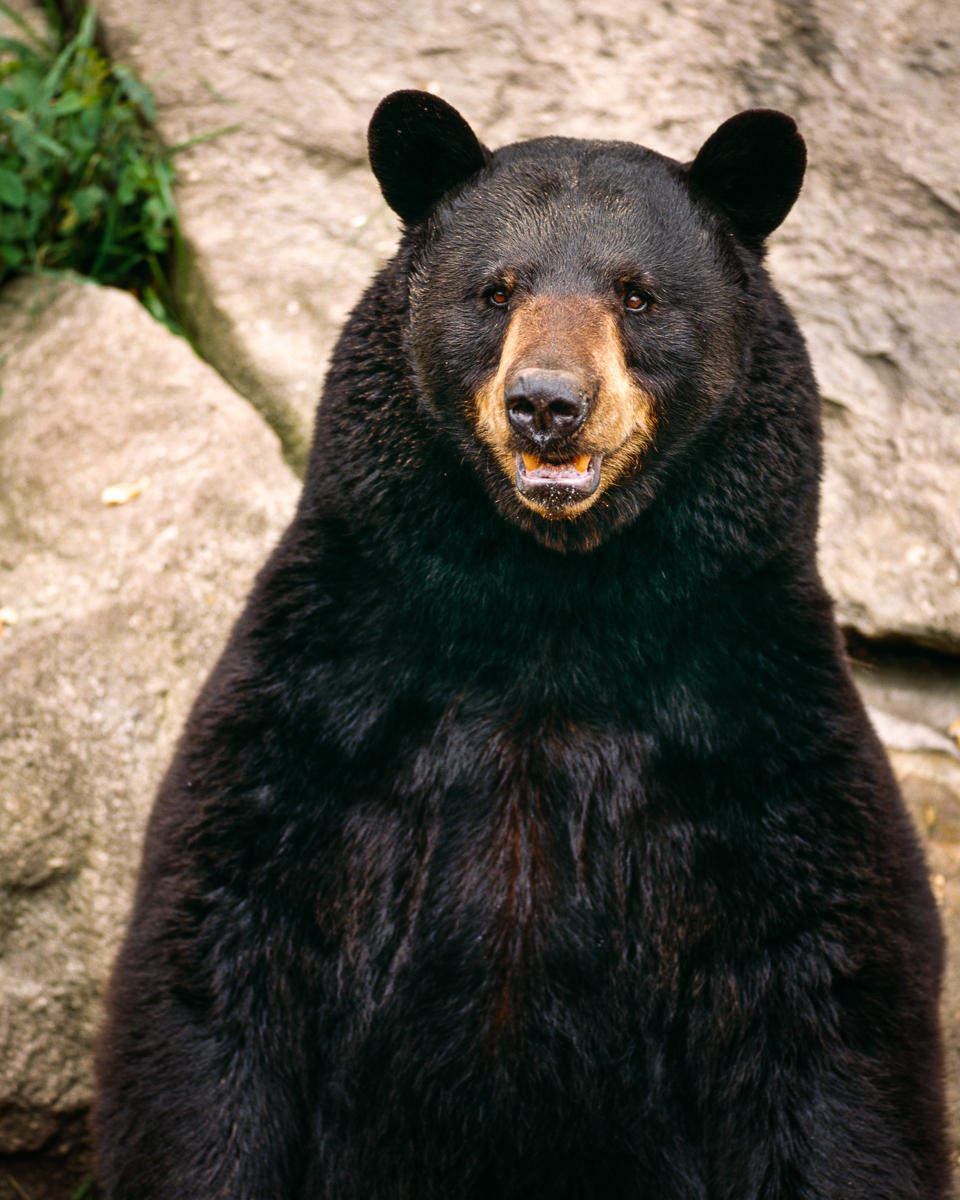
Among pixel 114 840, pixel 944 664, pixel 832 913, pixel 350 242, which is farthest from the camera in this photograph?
pixel 350 242

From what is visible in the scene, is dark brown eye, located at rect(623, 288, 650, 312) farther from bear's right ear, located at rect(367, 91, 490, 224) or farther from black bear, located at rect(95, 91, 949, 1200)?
bear's right ear, located at rect(367, 91, 490, 224)

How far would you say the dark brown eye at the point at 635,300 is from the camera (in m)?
3.53

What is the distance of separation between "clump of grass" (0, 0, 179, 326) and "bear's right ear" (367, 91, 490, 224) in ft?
8.55

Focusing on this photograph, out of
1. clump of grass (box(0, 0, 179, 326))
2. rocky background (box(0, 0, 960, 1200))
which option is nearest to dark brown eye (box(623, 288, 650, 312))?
rocky background (box(0, 0, 960, 1200))

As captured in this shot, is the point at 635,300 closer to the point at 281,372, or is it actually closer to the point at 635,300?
the point at 635,300

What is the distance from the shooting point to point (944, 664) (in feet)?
18.5

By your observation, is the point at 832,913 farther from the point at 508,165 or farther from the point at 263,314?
the point at 263,314

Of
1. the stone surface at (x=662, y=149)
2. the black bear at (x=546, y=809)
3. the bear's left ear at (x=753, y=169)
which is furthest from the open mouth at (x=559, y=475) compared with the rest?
the stone surface at (x=662, y=149)

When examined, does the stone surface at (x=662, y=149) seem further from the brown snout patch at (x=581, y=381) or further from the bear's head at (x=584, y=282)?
the brown snout patch at (x=581, y=381)

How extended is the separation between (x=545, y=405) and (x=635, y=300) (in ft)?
1.90

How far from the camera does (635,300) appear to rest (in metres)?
3.53

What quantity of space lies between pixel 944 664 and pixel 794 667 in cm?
229

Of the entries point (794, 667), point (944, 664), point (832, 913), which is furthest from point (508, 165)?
point (944, 664)

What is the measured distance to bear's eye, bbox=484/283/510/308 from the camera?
11.7 feet
